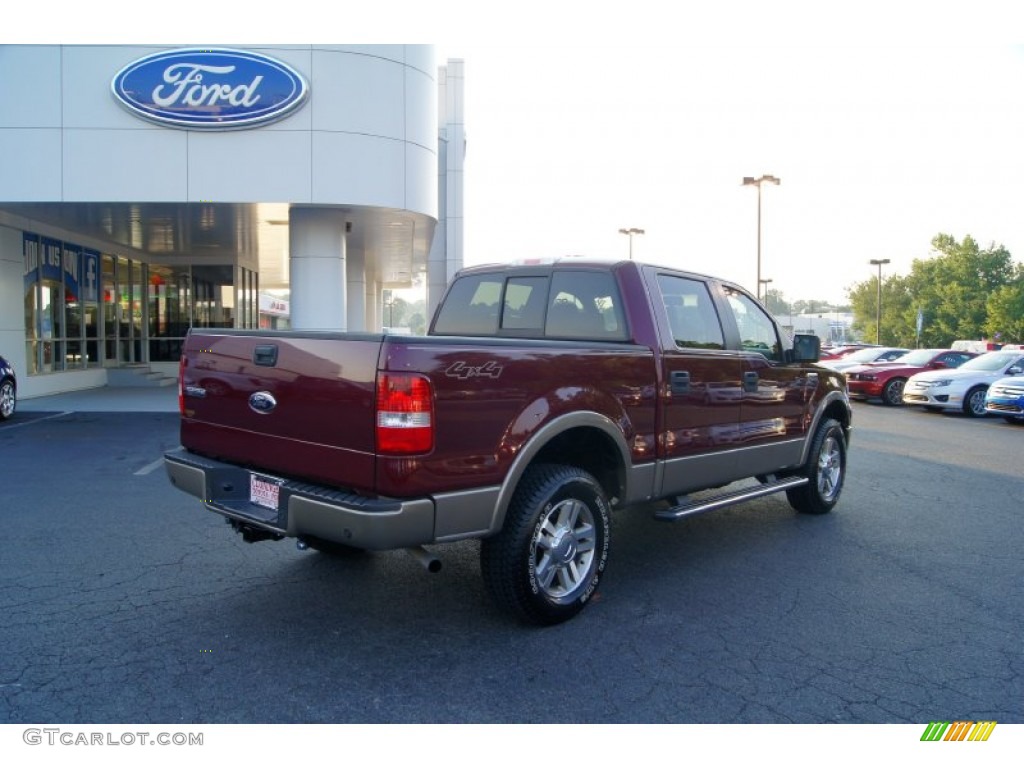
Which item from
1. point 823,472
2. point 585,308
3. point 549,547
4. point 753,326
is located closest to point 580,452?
point 549,547

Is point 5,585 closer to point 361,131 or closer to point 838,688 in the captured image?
point 838,688

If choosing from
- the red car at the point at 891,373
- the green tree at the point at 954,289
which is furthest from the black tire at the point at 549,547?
the green tree at the point at 954,289

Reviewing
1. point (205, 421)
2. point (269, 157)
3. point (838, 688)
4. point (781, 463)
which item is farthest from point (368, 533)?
point (269, 157)

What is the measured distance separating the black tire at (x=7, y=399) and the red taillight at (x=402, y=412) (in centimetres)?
1151

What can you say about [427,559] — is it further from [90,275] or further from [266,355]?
[90,275]

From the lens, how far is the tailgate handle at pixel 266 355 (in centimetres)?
410

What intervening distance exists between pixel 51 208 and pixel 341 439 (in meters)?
13.3

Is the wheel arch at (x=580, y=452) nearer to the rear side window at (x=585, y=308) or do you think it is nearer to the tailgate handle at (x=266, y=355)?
the rear side window at (x=585, y=308)

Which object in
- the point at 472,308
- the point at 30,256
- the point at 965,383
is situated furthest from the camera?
the point at 965,383

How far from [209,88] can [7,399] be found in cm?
608

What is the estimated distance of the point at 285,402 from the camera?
404cm

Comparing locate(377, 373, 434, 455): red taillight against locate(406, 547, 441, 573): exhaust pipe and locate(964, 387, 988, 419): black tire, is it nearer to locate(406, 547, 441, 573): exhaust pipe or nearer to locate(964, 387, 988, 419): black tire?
locate(406, 547, 441, 573): exhaust pipe

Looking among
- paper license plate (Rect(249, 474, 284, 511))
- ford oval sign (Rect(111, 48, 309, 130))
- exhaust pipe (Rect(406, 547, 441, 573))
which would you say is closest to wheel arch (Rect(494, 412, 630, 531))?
exhaust pipe (Rect(406, 547, 441, 573))

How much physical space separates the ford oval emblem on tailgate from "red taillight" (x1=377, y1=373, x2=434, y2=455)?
2.67 feet
